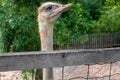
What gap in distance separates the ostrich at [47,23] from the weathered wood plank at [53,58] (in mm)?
408

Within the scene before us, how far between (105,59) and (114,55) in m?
0.07

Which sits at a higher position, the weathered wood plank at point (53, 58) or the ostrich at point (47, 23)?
the ostrich at point (47, 23)

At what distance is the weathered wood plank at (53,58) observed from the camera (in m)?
1.77

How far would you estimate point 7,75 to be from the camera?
24.0 feet

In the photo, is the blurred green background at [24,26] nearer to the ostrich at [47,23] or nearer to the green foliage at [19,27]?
the green foliage at [19,27]

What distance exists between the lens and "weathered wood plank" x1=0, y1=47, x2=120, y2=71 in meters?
1.77

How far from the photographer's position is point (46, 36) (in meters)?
2.42

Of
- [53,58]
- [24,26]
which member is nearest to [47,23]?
[53,58]

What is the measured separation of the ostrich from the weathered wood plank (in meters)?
0.41

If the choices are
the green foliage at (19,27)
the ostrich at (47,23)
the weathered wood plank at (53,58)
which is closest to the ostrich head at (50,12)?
the ostrich at (47,23)

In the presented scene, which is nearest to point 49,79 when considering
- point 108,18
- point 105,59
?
point 105,59

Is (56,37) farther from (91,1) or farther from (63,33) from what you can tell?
(91,1)

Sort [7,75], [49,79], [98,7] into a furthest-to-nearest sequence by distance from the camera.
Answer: [98,7] → [7,75] → [49,79]

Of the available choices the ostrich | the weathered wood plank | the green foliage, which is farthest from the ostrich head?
the green foliage
